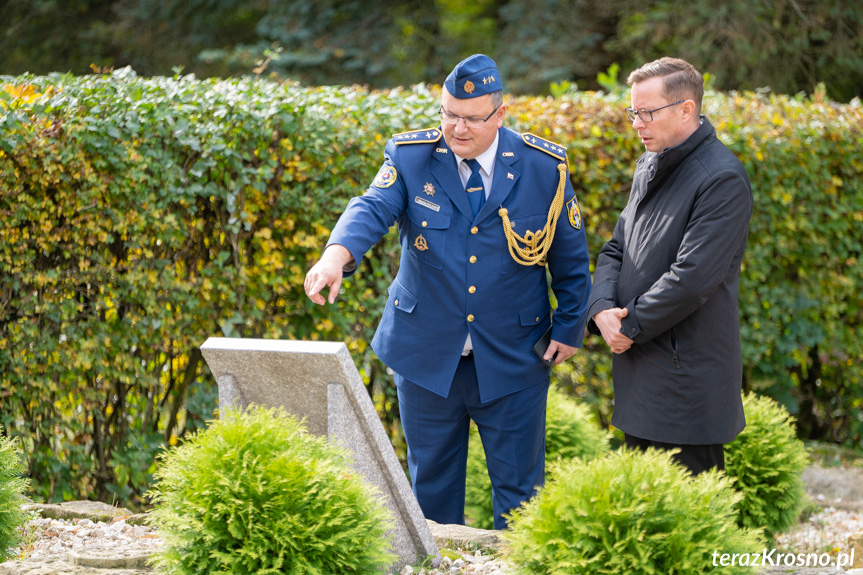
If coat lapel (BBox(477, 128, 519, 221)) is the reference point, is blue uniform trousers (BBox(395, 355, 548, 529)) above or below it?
below

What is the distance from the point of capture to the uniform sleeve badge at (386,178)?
2984mm

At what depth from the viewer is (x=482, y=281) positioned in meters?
3.03

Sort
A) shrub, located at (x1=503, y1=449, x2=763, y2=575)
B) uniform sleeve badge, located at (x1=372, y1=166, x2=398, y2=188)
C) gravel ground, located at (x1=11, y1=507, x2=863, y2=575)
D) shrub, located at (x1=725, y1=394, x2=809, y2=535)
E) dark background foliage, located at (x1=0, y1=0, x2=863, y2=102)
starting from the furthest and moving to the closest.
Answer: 1. dark background foliage, located at (x1=0, y1=0, x2=863, y2=102)
2. shrub, located at (x1=725, y1=394, x2=809, y2=535)
3. uniform sleeve badge, located at (x1=372, y1=166, x2=398, y2=188)
4. gravel ground, located at (x1=11, y1=507, x2=863, y2=575)
5. shrub, located at (x1=503, y1=449, x2=763, y2=575)

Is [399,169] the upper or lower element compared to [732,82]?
lower

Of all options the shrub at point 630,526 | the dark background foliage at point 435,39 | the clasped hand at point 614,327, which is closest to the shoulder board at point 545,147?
the clasped hand at point 614,327

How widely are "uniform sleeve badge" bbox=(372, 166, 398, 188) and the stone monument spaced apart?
737 millimetres

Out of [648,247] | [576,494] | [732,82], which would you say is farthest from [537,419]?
[732,82]

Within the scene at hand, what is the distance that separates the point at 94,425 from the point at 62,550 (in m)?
1.03

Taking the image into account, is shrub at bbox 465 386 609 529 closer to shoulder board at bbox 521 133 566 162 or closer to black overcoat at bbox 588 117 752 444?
black overcoat at bbox 588 117 752 444

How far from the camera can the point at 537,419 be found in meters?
3.16

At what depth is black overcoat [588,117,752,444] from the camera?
2762 mm

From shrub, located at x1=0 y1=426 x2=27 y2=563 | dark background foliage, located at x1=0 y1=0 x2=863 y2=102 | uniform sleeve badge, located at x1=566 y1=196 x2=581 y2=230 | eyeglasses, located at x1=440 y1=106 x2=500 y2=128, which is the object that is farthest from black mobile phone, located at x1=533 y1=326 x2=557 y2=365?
dark background foliage, located at x1=0 y1=0 x2=863 y2=102

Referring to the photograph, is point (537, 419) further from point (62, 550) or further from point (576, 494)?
point (62, 550)

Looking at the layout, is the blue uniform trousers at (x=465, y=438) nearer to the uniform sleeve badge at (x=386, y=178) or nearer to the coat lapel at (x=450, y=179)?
the coat lapel at (x=450, y=179)
